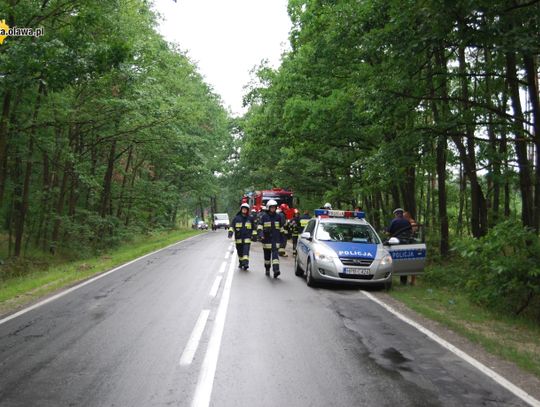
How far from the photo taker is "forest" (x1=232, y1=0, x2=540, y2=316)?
8.59 m

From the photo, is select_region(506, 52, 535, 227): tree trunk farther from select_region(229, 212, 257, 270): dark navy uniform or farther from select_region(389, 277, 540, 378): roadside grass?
select_region(229, 212, 257, 270): dark navy uniform

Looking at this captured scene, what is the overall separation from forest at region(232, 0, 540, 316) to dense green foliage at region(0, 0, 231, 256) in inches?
204

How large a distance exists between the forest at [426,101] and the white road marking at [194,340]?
476 cm

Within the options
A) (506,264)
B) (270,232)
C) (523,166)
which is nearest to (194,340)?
(506,264)

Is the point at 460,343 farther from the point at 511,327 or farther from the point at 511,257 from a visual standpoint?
the point at 511,257

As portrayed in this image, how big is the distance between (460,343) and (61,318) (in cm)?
620

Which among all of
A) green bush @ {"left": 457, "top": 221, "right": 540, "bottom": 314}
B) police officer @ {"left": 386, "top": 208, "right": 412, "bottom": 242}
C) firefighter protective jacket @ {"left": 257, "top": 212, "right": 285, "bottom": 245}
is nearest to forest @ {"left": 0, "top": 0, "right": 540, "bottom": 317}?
green bush @ {"left": 457, "top": 221, "right": 540, "bottom": 314}

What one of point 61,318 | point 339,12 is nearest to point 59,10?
point 339,12

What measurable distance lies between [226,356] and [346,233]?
694cm

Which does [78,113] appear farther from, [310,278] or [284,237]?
[310,278]

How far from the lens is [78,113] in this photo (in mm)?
18953

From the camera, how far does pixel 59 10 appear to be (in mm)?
14367

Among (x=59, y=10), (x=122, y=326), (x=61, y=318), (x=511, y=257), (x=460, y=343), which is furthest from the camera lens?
(x=59, y=10)

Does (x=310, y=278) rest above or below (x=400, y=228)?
below
